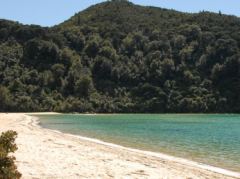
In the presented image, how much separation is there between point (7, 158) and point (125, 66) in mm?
123799

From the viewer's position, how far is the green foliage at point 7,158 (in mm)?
9234

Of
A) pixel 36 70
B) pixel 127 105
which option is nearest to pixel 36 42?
pixel 36 70

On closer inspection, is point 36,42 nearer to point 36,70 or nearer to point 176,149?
point 36,70

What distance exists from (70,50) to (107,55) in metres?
11.1

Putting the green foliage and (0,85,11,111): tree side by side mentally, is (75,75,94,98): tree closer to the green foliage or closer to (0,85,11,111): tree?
(0,85,11,111): tree

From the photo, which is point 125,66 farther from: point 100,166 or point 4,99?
point 100,166

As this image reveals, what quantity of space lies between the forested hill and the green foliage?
327 ft

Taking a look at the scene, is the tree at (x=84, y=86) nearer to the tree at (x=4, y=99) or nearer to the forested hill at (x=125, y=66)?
the forested hill at (x=125, y=66)

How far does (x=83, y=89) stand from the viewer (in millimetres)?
123312

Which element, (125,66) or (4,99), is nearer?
(4,99)

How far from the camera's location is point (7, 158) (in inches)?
374

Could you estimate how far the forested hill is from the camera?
118m

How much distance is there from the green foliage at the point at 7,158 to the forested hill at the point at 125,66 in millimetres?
99634

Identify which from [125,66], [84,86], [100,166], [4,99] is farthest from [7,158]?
[125,66]
